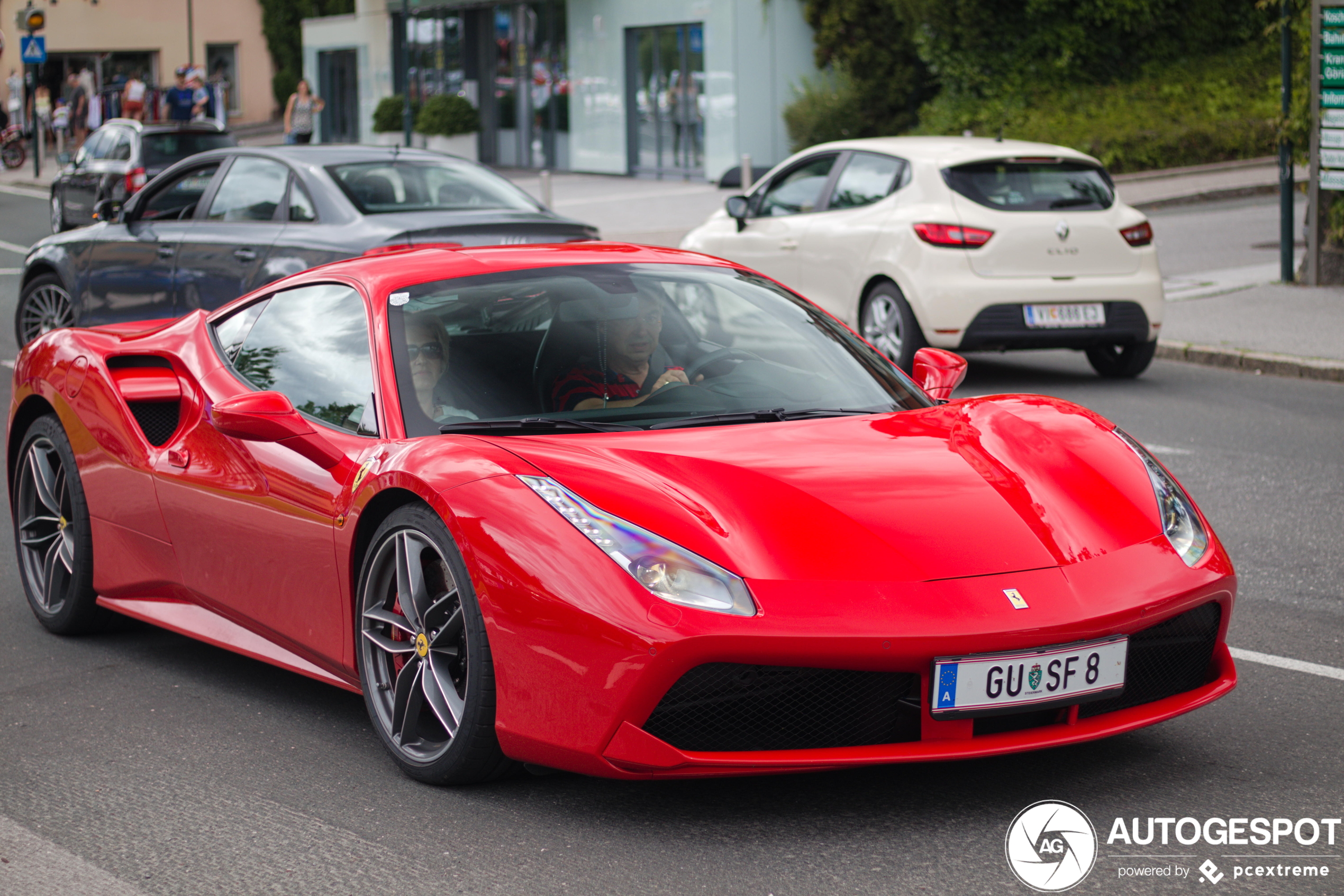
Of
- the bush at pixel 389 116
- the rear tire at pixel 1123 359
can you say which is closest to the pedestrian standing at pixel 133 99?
the bush at pixel 389 116

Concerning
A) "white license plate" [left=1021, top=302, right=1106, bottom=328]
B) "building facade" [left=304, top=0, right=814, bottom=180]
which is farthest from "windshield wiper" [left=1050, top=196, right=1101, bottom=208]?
"building facade" [left=304, top=0, right=814, bottom=180]

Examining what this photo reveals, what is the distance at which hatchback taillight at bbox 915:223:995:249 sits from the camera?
10.9 meters

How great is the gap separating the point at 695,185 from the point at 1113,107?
8054 millimetres

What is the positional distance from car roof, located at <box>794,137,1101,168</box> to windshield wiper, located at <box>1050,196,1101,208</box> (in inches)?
9.8

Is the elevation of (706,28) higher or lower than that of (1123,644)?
higher

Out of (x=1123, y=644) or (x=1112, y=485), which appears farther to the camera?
(x=1112, y=485)

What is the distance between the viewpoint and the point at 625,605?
3447mm

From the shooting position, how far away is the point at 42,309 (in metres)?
12.0

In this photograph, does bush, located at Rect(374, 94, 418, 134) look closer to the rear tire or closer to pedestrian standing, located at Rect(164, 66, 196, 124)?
pedestrian standing, located at Rect(164, 66, 196, 124)

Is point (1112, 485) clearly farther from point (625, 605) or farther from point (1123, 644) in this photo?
point (625, 605)

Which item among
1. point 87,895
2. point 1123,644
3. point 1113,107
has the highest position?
point 1113,107

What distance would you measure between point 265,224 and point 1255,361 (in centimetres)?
691

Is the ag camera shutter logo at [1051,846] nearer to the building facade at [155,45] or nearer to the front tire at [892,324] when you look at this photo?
the front tire at [892,324]

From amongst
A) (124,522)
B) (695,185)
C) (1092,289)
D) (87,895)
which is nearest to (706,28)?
(695,185)
